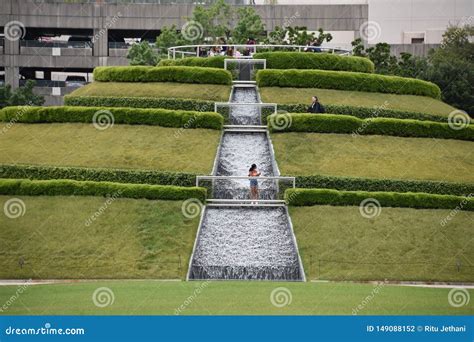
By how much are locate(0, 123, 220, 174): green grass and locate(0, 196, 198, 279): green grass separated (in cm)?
447

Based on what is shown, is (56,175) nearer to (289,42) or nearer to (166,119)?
(166,119)

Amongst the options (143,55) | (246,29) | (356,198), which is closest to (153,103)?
(356,198)

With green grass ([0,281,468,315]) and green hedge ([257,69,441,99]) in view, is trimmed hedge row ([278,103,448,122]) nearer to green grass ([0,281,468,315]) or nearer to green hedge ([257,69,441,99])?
green hedge ([257,69,441,99])

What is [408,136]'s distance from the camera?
5828 cm

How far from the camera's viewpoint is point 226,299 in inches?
1357

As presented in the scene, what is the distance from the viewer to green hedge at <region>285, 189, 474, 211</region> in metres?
48.3

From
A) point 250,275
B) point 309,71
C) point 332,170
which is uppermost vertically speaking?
point 309,71

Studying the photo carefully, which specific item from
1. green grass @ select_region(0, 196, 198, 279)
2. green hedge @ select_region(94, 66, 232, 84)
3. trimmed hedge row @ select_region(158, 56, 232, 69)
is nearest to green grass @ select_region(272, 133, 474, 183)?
green grass @ select_region(0, 196, 198, 279)

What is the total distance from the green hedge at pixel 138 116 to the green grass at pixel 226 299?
20075mm

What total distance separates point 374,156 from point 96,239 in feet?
53.7

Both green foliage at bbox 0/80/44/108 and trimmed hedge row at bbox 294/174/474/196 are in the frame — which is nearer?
trimmed hedge row at bbox 294/174/474/196

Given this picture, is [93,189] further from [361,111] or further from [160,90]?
[361,111]

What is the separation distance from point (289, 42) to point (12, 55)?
127ft
